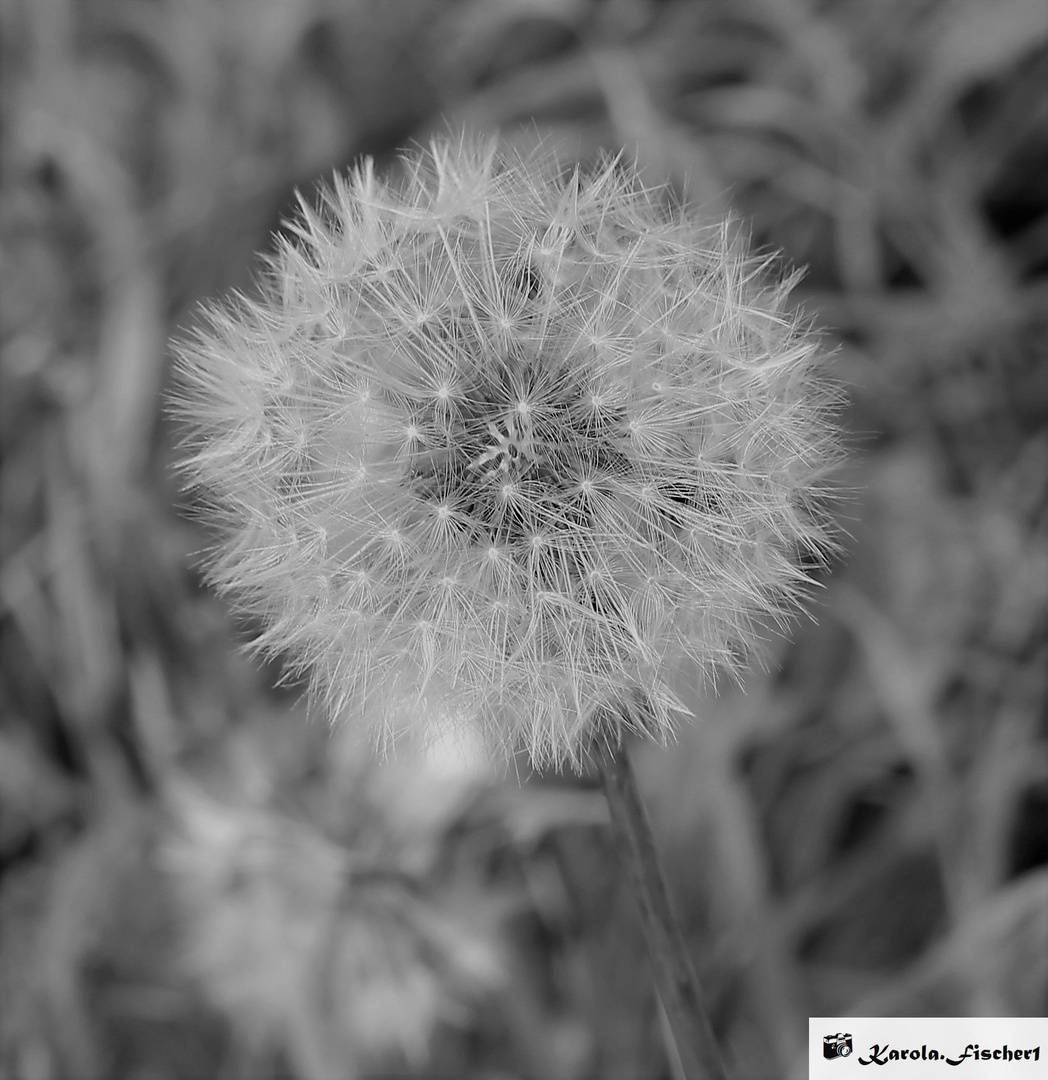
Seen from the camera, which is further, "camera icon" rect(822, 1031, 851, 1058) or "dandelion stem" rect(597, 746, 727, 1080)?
"camera icon" rect(822, 1031, 851, 1058)

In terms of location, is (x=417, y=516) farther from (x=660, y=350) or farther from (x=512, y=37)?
(x=512, y=37)

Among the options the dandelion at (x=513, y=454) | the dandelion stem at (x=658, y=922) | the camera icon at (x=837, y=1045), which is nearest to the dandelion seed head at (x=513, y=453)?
the dandelion at (x=513, y=454)

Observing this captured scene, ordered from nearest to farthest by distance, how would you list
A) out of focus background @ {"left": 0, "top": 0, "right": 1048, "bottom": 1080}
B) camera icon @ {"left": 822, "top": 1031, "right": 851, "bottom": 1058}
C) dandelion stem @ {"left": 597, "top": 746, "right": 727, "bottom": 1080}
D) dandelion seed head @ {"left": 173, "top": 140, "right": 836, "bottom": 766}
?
dandelion stem @ {"left": 597, "top": 746, "right": 727, "bottom": 1080} < dandelion seed head @ {"left": 173, "top": 140, "right": 836, "bottom": 766} < camera icon @ {"left": 822, "top": 1031, "right": 851, "bottom": 1058} < out of focus background @ {"left": 0, "top": 0, "right": 1048, "bottom": 1080}

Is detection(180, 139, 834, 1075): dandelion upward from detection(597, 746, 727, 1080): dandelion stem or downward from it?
upward

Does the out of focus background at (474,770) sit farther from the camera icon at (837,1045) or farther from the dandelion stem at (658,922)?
the dandelion stem at (658,922)

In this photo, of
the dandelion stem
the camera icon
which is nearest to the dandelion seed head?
the dandelion stem

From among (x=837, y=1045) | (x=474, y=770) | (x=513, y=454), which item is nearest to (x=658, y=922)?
(x=513, y=454)

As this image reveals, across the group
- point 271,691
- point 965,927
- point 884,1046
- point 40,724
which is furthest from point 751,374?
point 40,724

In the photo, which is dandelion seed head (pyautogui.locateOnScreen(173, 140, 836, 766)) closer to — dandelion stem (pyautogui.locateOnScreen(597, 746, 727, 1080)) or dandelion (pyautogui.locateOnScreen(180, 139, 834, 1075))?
dandelion (pyautogui.locateOnScreen(180, 139, 834, 1075))
